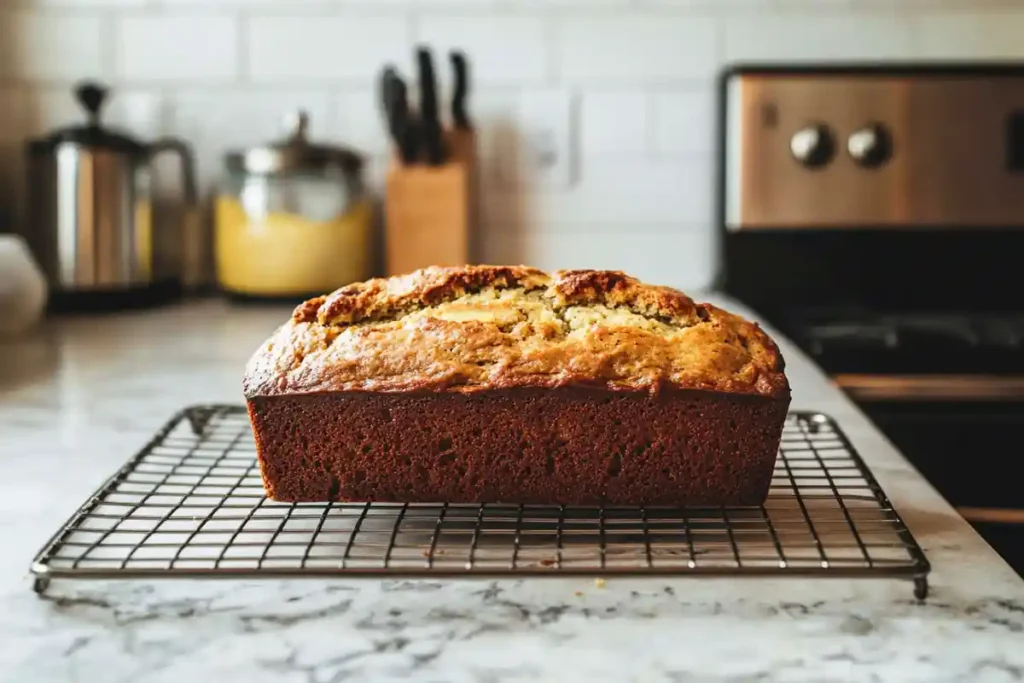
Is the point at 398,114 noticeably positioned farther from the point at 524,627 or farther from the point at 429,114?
the point at 524,627

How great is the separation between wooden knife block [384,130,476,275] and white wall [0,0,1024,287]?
168 millimetres

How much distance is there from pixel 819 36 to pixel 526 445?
1.55m

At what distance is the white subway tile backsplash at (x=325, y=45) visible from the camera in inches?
81.1

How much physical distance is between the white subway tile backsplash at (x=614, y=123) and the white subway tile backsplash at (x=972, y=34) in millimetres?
537

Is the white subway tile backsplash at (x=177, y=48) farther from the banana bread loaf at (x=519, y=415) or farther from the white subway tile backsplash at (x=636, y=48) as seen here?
the banana bread loaf at (x=519, y=415)

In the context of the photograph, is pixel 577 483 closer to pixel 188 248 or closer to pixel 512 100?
pixel 512 100

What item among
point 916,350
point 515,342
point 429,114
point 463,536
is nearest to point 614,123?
point 429,114

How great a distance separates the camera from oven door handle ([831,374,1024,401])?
1473 mm

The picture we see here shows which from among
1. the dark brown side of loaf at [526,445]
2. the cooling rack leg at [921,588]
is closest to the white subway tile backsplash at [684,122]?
the dark brown side of loaf at [526,445]

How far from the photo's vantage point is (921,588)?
23.6 inches

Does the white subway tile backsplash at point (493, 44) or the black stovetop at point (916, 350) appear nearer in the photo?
the black stovetop at point (916, 350)

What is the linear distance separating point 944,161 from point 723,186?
1.27 ft

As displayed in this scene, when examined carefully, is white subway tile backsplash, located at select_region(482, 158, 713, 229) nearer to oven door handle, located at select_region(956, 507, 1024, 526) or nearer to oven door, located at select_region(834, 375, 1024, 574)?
oven door, located at select_region(834, 375, 1024, 574)

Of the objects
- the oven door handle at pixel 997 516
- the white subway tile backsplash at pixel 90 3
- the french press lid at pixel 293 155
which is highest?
the white subway tile backsplash at pixel 90 3
